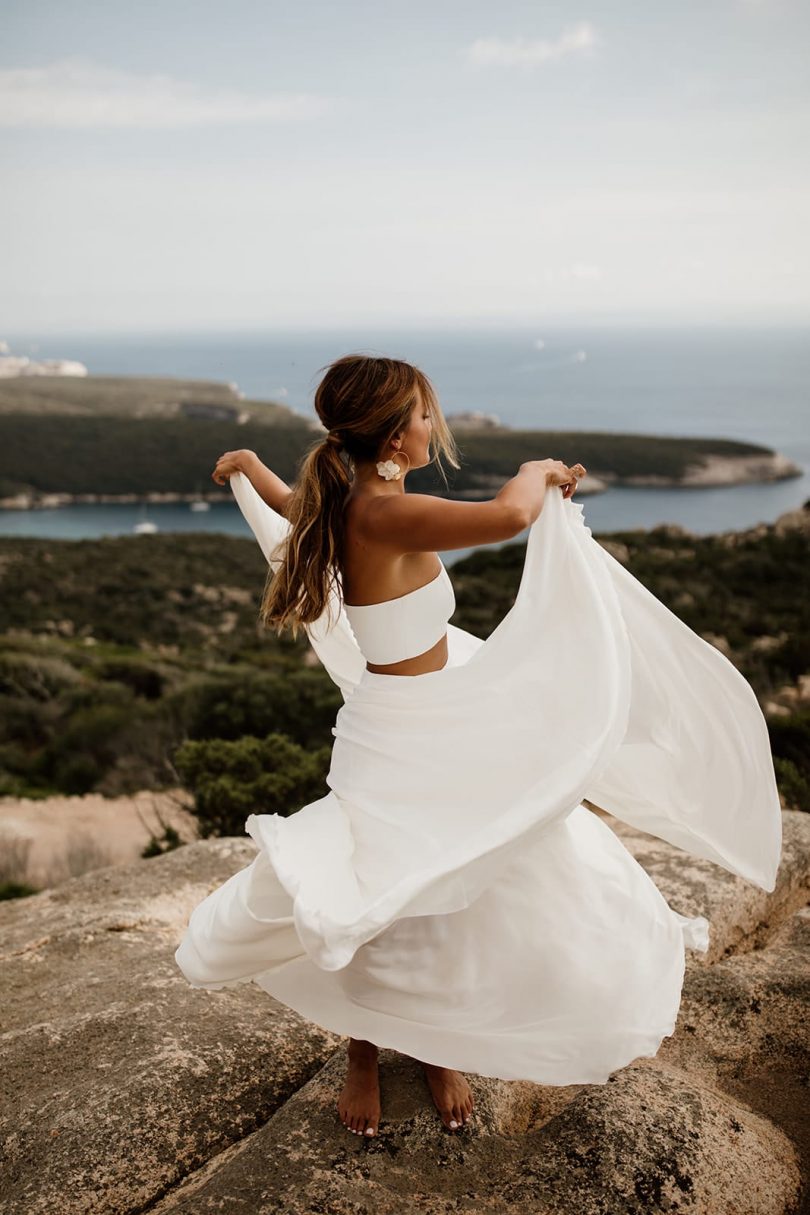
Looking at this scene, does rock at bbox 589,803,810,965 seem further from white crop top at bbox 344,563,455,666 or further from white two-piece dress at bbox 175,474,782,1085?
white crop top at bbox 344,563,455,666

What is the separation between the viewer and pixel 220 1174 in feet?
7.71

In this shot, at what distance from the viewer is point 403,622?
8.16 ft

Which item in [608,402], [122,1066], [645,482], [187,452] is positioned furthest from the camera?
[608,402]

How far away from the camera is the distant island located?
147 feet

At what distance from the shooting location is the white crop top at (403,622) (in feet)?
8.13

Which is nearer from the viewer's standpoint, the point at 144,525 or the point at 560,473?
the point at 560,473

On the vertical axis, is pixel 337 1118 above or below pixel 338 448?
below

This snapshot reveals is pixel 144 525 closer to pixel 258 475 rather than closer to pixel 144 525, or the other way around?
pixel 144 525

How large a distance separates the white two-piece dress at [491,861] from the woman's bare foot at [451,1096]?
20 centimetres

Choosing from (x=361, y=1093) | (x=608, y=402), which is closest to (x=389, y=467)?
(x=361, y=1093)

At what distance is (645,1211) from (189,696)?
393 inches

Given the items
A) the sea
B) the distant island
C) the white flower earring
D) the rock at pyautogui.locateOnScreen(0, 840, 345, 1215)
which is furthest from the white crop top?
the distant island

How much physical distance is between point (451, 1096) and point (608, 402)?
3914 inches

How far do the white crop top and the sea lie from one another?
0.54 meters
